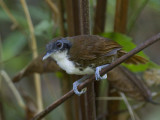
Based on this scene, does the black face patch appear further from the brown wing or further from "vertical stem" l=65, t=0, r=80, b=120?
"vertical stem" l=65, t=0, r=80, b=120

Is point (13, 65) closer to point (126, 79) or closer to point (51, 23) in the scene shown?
point (51, 23)

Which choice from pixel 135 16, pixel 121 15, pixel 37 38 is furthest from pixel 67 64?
pixel 37 38

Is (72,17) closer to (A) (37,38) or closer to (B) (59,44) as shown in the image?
(B) (59,44)

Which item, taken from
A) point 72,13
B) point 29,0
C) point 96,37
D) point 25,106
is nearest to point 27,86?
point 29,0

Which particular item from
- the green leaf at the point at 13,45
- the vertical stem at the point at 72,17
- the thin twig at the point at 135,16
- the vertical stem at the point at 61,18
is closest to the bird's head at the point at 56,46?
the vertical stem at the point at 72,17

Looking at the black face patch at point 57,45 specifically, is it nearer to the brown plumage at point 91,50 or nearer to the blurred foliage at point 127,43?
the brown plumage at point 91,50

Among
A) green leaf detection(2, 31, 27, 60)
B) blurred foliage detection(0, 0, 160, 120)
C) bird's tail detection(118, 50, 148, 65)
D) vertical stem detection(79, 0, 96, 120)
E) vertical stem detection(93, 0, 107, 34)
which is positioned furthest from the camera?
green leaf detection(2, 31, 27, 60)

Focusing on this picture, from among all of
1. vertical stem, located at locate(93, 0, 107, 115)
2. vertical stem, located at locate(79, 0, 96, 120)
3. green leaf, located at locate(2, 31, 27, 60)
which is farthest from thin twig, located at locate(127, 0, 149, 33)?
green leaf, located at locate(2, 31, 27, 60)
